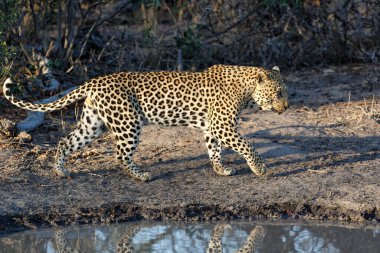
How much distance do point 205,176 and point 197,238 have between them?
168 centimetres

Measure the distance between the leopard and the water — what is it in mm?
1200

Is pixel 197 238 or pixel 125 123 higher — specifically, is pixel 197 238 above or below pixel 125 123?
below

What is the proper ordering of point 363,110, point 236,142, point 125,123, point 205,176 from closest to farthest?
point 125,123, point 236,142, point 205,176, point 363,110

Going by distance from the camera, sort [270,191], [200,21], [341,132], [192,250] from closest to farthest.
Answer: [192,250] → [270,191] → [341,132] → [200,21]

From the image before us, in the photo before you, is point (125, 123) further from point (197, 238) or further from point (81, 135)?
point (197, 238)

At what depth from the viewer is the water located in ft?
25.3

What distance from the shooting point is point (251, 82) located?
9.49 meters

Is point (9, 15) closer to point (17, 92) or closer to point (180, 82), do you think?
point (17, 92)

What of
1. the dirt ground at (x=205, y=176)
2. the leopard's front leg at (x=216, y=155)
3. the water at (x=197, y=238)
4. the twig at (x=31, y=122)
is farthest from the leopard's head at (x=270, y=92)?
the twig at (x=31, y=122)

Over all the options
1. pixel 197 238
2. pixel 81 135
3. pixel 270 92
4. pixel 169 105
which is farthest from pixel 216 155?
pixel 197 238

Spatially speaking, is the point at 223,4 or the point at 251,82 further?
the point at 223,4

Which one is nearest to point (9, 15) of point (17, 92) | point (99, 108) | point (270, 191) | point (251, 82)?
point (17, 92)

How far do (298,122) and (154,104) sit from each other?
111 inches

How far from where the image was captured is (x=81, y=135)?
9.41m
